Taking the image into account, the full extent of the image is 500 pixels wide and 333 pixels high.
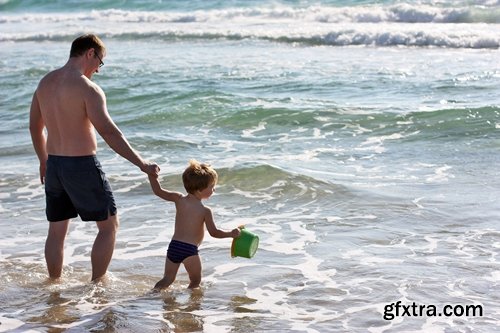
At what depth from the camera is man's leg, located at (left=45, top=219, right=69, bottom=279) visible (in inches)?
247

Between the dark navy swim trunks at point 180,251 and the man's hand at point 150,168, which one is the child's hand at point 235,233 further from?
the man's hand at point 150,168

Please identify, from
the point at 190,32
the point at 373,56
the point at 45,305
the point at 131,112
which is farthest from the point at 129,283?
the point at 190,32

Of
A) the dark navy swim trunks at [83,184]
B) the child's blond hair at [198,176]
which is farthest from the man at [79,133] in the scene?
the child's blond hair at [198,176]

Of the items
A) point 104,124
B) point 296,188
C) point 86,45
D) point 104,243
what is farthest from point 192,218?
point 296,188

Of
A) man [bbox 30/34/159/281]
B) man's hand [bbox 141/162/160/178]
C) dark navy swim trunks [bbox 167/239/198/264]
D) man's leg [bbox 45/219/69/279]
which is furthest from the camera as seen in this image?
man's leg [bbox 45/219/69/279]

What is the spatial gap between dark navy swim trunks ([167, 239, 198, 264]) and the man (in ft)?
1.38

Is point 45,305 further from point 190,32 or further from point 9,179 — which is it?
point 190,32

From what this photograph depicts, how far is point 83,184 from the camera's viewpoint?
235 inches

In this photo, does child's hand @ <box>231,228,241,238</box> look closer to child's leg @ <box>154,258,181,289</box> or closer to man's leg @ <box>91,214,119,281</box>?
child's leg @ <box>154,258,181,289</box>

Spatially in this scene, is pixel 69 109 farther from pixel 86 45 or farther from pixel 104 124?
pixel 86 45

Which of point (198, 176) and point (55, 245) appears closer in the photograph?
point (198, 176)

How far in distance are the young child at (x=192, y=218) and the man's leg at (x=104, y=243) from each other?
1.31 feet

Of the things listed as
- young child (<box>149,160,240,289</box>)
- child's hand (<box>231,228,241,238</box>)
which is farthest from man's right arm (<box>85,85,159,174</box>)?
child's hand (<box>231,228,241,238</box>)

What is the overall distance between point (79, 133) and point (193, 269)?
1141mm
